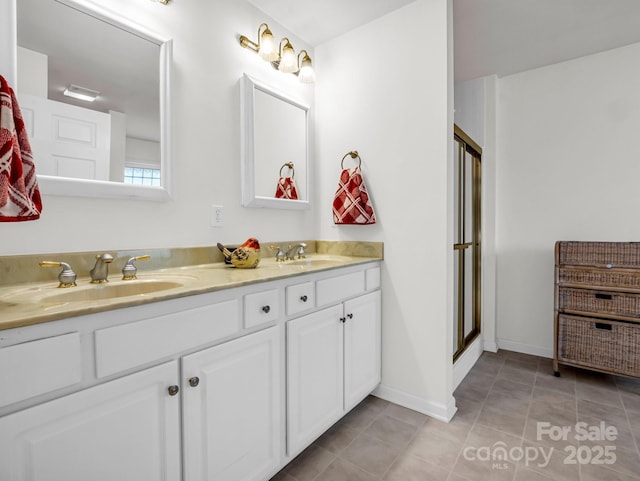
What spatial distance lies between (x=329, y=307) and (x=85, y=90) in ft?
4.45

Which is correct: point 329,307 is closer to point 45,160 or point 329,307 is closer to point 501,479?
point 501,479

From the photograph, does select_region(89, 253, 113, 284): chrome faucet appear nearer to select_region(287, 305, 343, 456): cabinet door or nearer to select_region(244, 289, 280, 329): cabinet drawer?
select_region(244, 289, 280, 329): cabinet drawer

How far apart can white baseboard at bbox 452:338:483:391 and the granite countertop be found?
115 cm

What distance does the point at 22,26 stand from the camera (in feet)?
3.74

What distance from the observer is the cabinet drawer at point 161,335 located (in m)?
0.83

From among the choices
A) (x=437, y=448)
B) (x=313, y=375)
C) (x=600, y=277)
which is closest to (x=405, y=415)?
(x=437, y=448)

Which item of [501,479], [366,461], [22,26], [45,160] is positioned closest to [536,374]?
[501,479]

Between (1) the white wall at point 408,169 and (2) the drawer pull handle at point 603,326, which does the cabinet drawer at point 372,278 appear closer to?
(1) the white wall at point 408,169

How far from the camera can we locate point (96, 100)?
1306 millimetres

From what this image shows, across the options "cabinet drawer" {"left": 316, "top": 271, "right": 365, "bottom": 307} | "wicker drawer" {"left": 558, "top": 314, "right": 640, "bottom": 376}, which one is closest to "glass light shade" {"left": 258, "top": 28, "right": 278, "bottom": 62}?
"cabinet drawer" {"left": 316, "top": 271, "right": 365, "bottom": 307}

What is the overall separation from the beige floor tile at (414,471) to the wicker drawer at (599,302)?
62.4 inches

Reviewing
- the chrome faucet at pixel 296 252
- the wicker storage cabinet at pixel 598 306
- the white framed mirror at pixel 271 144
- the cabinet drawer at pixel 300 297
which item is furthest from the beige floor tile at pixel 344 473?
the wicker storage cabinet at pixel 598 306

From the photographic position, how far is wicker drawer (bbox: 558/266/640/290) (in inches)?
82.7

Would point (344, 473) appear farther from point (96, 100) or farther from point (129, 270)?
point (96, 100)
